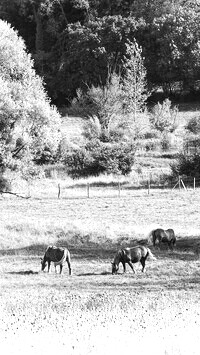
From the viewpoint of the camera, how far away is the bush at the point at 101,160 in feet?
181

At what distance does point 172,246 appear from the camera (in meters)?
28.8

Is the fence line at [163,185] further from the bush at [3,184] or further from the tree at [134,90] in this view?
the bush at [3,184]

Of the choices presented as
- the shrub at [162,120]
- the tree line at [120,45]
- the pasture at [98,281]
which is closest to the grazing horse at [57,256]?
the pasture at [98,281]

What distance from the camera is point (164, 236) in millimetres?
28000

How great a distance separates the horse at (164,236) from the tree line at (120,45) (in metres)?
46.8

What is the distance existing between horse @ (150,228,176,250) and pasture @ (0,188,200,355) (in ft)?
1.61

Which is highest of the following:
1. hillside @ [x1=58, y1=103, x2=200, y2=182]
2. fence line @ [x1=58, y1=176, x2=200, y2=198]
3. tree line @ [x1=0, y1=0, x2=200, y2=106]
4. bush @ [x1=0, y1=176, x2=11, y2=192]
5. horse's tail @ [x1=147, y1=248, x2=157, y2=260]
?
tree line @ [x1=0, y1=0, x2=200, y2=106]

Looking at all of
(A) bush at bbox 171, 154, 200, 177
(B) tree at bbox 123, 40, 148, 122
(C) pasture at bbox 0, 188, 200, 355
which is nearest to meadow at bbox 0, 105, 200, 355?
(C) pasture at bbox 0, 188, 200, 355

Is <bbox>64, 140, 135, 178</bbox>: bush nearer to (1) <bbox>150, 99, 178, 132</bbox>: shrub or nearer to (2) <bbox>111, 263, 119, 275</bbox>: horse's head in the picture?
(1) <bbox>150, 99, 178, 132</bbox>: shrub

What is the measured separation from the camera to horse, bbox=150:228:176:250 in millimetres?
27898

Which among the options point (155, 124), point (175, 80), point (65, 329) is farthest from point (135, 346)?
point (175, 80)

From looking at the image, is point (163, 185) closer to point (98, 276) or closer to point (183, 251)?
point (183, 251)

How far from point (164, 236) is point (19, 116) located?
7936 mm

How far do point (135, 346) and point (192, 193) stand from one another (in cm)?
3494
